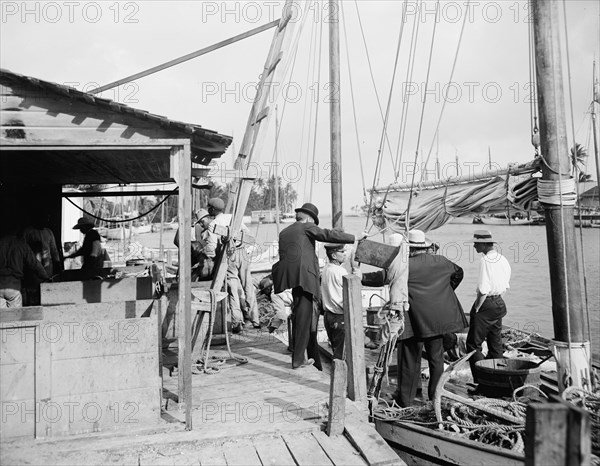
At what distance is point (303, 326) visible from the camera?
5.87m

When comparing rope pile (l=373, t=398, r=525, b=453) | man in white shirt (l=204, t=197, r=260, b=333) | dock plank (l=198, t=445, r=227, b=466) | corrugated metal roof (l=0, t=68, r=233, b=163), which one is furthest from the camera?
man in white shirt (l=204, t=197, r=260, b=333)

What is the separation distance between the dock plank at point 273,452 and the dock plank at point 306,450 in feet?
0.15

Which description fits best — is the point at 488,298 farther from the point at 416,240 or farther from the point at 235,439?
the point at 235,439

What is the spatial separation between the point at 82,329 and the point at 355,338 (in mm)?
2398

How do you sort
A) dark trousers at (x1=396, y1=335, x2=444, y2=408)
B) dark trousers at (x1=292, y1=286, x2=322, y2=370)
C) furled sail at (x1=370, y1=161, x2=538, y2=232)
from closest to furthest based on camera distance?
dark trousers at (x1=396, y1=335, x2=444, y2=408) → dark trousers at (x1=292, y1=286, x2=322, y2=370) → furled sail at (x1=370, y1=161, x2=538, y2=232)

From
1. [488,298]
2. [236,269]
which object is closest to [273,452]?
[488,298]

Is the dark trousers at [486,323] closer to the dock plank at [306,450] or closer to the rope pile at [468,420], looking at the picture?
the rope pile at [468,420]

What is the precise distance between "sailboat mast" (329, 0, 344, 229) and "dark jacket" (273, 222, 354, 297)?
20.1 feet

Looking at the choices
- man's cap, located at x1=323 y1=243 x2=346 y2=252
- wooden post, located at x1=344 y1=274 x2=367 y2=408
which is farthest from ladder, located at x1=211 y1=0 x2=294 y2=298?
wooden post, located at x1=344 y1=274 x2=367 y2=408

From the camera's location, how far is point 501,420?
4828mm

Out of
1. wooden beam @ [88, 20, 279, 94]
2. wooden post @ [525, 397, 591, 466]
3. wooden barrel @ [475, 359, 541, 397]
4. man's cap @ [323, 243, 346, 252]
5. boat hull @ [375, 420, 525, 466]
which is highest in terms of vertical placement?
wooden beam @ [88, 20, 279, 94]

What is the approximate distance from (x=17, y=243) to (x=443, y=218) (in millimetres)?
6792

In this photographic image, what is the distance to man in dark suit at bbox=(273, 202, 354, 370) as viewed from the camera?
19.2 ft

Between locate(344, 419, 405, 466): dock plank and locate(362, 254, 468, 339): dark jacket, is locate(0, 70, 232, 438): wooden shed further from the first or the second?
locate(362, 254, 468, 339): dark jacket
